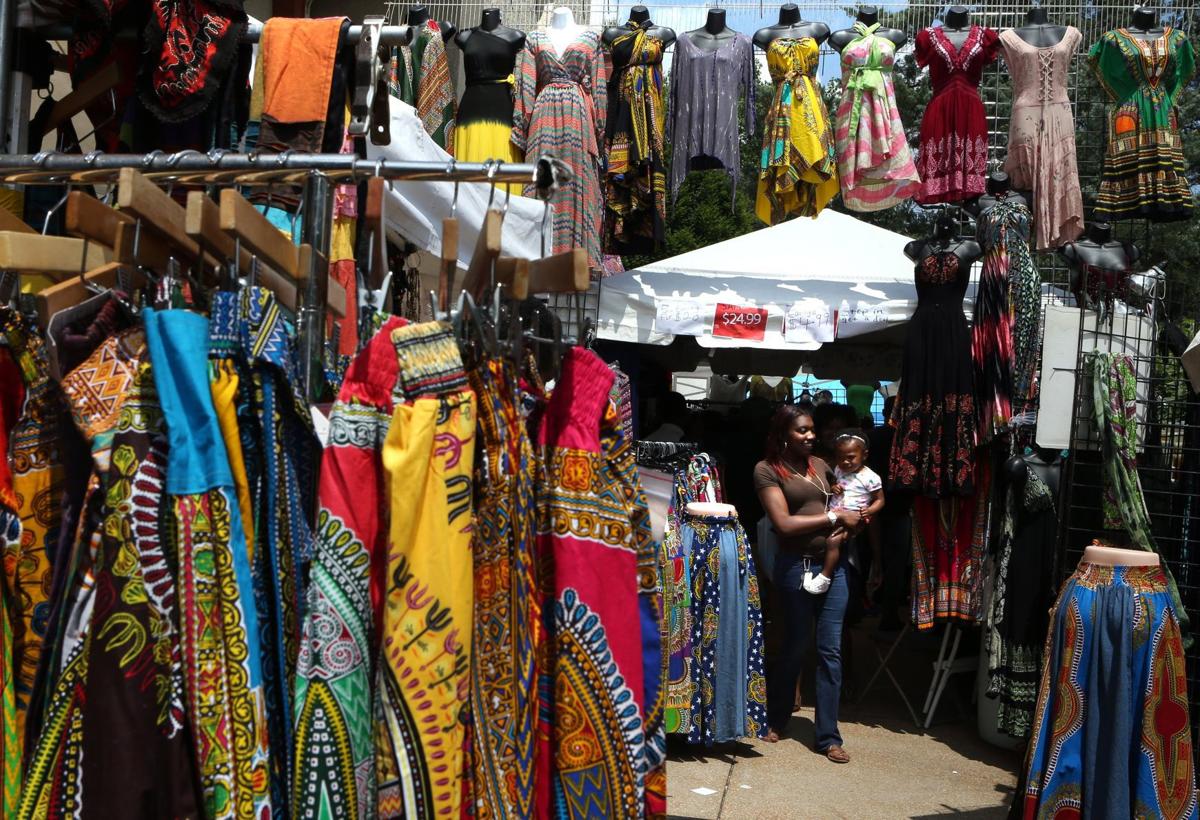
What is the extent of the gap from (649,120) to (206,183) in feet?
14.3

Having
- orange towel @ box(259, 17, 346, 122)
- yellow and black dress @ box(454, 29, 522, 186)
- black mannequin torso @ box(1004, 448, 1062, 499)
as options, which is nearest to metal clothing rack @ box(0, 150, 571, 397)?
orange towel @ box(259, 17, 346, 122)

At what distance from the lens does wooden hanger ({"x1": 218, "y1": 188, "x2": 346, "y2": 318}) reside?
5.64 feet

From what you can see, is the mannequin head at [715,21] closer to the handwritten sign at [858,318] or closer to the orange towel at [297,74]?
the handwritten sign at [858,318]

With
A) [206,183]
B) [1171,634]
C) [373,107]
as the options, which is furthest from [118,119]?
[1171,634]

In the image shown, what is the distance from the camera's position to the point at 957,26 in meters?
6.30

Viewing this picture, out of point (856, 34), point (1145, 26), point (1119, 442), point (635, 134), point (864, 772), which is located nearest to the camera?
point (1119, 442)

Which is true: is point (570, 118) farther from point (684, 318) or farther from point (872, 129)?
point (872, 129)

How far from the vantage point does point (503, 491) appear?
1.85m

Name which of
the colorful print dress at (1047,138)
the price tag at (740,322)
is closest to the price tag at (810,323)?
the price tag at (740,322)

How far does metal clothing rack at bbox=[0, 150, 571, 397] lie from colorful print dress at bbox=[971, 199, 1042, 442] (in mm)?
4534

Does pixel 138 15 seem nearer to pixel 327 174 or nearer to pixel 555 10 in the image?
pixel 327 174

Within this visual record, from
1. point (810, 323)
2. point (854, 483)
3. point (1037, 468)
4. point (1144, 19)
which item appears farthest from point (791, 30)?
point (1037, 468)

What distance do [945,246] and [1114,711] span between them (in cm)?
335

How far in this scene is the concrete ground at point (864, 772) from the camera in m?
5.16
